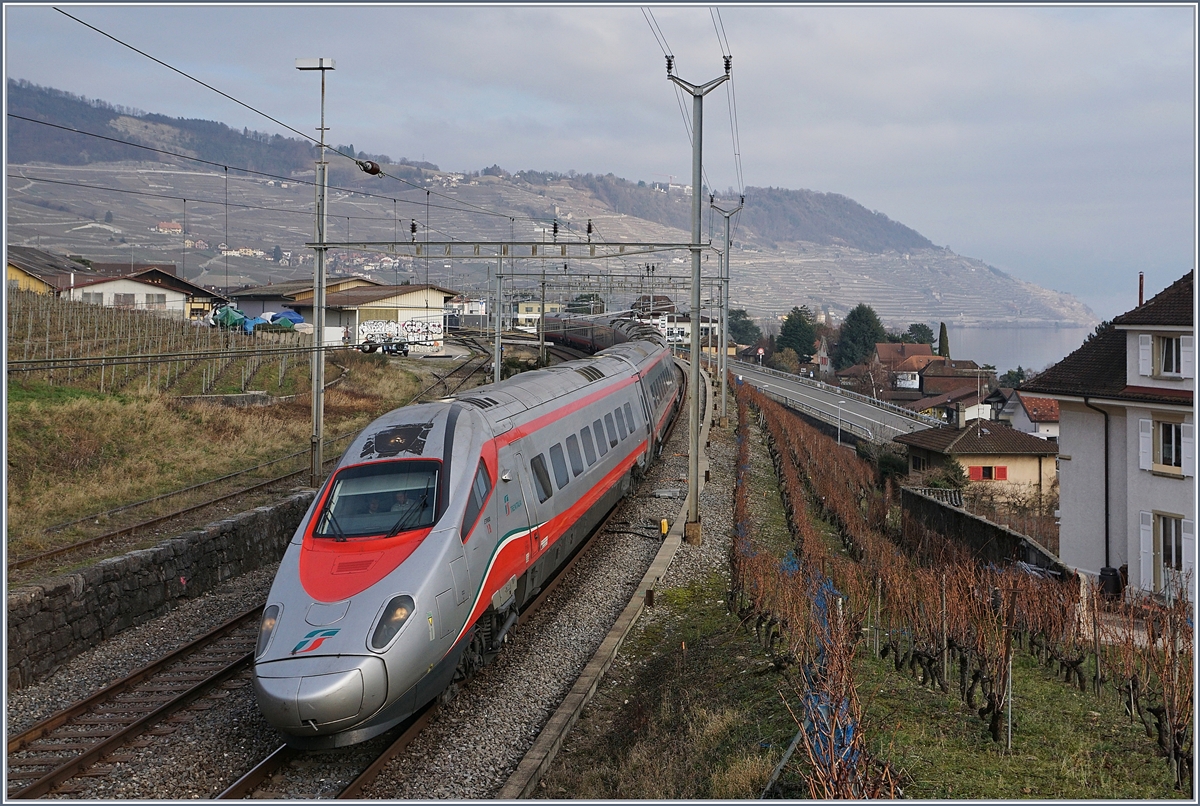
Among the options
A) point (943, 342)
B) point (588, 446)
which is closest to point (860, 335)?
point (943, 342)

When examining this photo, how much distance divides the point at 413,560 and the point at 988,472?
47423 mm

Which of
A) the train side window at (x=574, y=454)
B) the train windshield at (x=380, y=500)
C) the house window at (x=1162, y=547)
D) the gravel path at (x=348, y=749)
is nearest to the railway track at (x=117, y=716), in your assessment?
the gravel path at (x=348, y=749)

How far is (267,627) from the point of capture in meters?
9.58

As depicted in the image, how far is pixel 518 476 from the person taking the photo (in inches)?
524

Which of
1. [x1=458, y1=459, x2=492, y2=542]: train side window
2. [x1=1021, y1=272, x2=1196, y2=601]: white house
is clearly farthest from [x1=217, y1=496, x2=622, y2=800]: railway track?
[x1=1021, y1=272, x2=1196, y2=601]: white house

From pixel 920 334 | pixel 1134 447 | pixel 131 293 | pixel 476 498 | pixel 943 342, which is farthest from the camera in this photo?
pixel 920 334

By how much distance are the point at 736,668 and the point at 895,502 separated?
3863 centimetres

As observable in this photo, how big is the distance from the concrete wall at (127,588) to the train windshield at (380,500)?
14.2ft

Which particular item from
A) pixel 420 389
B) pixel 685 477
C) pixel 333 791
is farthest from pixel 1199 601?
pixel 420 389

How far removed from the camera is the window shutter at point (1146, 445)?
24.1 metres

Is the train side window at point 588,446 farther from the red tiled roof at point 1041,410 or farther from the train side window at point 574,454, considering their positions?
the red tiled roof at point 1041,410

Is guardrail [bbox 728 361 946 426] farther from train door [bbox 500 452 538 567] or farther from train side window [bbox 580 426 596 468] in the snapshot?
train door [bbox 500 452 538 567]

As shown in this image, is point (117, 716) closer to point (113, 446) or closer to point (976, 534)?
point (113, 446)

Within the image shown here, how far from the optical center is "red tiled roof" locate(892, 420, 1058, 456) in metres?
51.0
